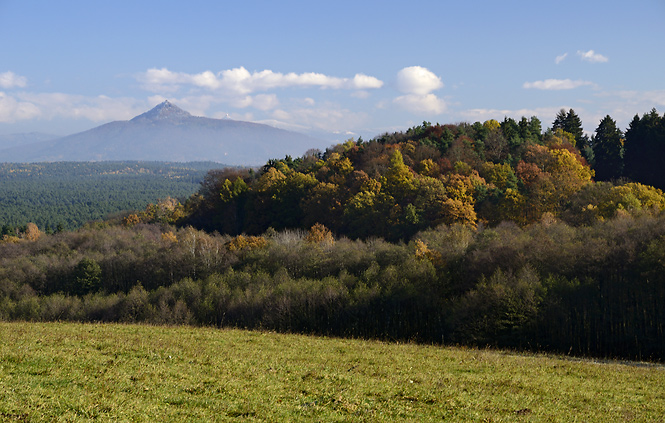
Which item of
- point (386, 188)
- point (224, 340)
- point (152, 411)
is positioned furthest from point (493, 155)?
point (152, 411)

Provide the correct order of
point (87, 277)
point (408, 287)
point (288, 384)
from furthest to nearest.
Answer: point (87, 277) → point (408, 287) → point (288, 384)

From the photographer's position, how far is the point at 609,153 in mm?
89000

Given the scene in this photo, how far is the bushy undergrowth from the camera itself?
39.0 meters

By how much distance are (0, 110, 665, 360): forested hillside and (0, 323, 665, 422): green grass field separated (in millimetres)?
16205

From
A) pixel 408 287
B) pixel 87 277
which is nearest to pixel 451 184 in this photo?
pixel 408 287

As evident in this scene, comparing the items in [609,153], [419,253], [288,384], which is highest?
[609,153]

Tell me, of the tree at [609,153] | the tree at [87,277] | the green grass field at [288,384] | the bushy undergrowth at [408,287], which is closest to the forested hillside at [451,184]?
the tree at [609,153]

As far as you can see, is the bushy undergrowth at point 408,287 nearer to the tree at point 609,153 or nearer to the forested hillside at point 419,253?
the forested hillside at point 419,253

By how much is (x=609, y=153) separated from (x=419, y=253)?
2033 inches

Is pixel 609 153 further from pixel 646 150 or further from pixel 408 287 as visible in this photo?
pixel 408 287

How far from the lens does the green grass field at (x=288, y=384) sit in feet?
43.6

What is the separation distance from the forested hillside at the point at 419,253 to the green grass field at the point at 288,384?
16.2 meters

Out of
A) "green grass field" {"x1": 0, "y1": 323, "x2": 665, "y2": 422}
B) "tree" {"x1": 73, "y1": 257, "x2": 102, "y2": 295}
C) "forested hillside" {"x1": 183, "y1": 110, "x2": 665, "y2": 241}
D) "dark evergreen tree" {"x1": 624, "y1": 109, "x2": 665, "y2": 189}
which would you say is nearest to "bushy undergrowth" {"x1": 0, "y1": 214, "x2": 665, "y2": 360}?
"tree" {"x1": 73, "y1": 257, "x2": 102, "y2": 295}

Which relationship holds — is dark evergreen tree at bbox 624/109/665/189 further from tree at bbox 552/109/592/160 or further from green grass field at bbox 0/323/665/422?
green grass field at bbox 0/323/665/422
